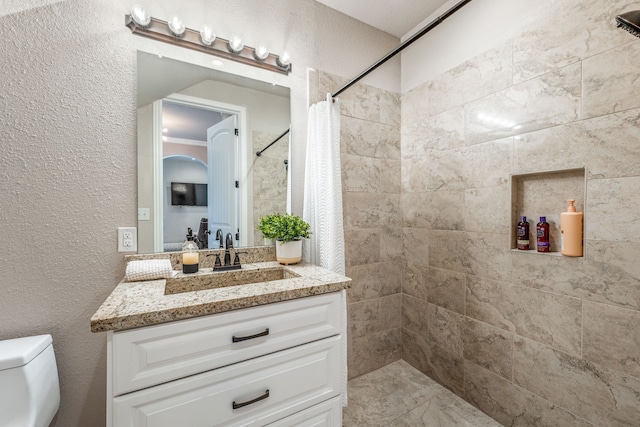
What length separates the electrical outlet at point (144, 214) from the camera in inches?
57.7

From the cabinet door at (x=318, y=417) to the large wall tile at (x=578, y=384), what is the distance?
1071 millimetres

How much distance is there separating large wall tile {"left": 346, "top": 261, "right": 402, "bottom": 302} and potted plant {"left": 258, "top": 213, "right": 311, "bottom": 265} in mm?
566

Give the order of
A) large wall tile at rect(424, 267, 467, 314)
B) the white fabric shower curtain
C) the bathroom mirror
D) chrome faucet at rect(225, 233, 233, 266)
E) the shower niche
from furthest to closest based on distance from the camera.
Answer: large wall tile at rect(424, 267, 467, 314) → the white fabric shower curtain → chrome faucet at rect(225, 233, 233, 266) → the bathroom mirror → the shower niche

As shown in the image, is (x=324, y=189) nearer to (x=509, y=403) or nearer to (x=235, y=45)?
(x=235, y=45)

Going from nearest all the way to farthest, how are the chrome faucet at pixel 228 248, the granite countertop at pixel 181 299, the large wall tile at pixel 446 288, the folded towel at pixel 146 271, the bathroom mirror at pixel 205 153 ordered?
the granite countertop at pixel 181 299 < the folded towel at pixel 146 271 < the bathroom mirror at pixel 205 153 < the chrome faucet at pixel 228 248 < the large wall tile at pixel 446 288

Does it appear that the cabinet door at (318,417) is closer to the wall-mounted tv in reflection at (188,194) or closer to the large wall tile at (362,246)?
the large wall tile at (362,246)

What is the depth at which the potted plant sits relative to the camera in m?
1.64

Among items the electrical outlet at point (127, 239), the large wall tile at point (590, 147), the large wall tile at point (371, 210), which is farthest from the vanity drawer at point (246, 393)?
the large wall tile at point (590, 147)

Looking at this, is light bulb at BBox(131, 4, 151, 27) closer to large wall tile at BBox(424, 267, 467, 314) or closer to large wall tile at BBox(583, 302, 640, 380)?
large wall tile at BBox(424, 267, 467, 314)

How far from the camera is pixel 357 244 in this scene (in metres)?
2.11

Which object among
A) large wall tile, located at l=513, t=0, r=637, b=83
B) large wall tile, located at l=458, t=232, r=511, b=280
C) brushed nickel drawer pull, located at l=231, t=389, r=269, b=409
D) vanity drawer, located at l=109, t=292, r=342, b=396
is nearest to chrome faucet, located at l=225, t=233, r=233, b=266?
vanity drawer, located at l=109, t=292, r=342, b=396

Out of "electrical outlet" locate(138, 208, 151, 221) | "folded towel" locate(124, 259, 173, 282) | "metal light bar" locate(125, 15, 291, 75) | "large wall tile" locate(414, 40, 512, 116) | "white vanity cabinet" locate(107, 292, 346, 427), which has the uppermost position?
"metal light bar" locate(125, 15, 291, 75)

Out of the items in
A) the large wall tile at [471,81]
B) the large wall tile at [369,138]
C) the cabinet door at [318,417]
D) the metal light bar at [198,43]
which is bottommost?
the cabinet door at [318,417]

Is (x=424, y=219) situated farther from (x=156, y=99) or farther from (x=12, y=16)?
(x=12, y=16)
